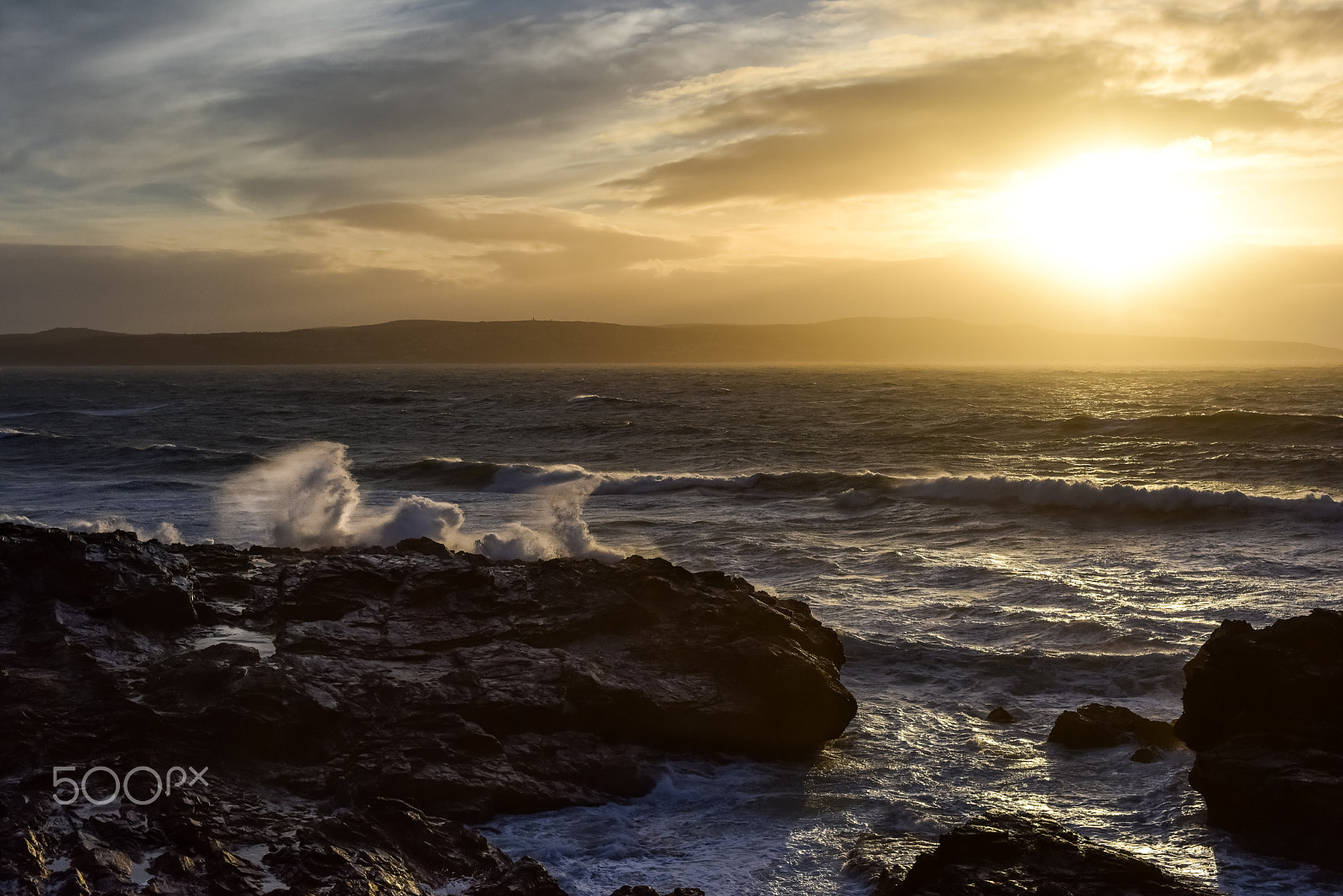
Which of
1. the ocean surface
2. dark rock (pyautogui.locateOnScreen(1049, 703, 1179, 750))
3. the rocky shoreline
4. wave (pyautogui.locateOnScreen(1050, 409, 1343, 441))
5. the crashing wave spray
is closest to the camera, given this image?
the rocky shoreline

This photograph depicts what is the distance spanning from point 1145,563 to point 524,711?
13101 mm

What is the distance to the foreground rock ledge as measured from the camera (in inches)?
283

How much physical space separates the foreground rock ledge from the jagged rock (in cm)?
296

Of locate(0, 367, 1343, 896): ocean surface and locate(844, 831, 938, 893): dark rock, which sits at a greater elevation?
locate(0, 367, 1343, 896): ocean surface

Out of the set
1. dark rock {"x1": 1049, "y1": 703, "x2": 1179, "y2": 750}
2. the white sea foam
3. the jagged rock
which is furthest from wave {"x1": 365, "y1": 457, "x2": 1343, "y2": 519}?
the jagged rock

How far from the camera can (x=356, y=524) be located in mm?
21750

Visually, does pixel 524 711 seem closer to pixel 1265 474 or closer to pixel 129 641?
pixel 129 641

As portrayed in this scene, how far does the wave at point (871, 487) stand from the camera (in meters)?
23.1

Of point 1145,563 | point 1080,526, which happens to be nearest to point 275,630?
point 1145,563

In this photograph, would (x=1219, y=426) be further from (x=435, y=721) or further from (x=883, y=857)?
(x=435, y=721)

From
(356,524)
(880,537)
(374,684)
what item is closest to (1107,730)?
(374,684)

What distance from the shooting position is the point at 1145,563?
57.9 feet

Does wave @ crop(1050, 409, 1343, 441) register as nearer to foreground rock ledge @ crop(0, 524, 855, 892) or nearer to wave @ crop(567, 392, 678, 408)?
wave @ crop(567, 392, 678, 408)

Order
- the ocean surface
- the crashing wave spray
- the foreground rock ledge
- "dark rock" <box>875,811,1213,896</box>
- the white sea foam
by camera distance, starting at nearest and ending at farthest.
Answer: "dark rock" <box>875,811,1213,896</box>, the foreground rock ledge, the ocean surface, the crashing wave spray, the white sea foam
